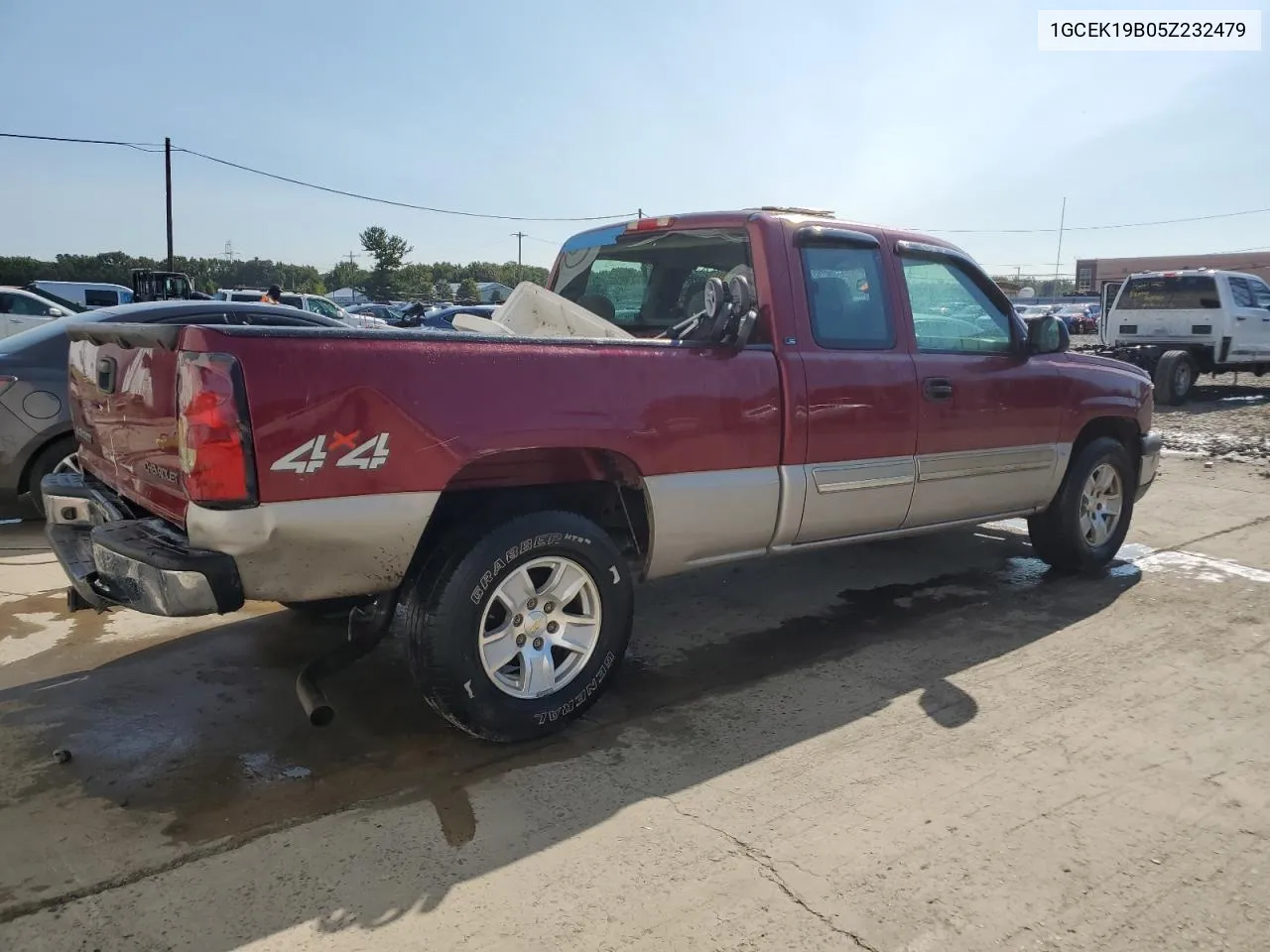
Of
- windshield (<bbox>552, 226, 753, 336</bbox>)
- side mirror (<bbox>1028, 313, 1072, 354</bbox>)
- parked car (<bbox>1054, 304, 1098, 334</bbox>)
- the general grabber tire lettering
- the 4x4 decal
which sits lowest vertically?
the general grabber tire lettering

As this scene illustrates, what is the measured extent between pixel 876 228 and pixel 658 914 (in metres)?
3.39

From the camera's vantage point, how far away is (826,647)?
449cm

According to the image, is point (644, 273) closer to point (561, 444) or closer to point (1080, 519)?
point (561, 444)

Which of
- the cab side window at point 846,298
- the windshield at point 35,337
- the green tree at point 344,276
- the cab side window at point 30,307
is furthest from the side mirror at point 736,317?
the green tree at point 344,276

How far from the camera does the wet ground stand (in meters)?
2.46

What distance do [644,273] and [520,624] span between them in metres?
2.32

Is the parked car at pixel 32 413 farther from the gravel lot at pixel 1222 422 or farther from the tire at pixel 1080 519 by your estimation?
the gravel lot at pixel 1222 422

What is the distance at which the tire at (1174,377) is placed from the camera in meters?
15.1

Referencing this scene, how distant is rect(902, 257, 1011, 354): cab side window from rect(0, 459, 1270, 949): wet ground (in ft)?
4.73

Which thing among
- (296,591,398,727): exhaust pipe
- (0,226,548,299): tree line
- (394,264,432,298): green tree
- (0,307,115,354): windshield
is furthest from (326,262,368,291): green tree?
(296,591,398,727): exhaust pipe

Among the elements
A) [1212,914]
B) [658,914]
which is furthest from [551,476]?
[1212,914]

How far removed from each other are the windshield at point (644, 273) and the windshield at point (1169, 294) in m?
14.1

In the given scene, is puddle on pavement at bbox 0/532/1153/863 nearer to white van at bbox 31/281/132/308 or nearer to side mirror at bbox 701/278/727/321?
side mirror at bbox 701/278/727/321

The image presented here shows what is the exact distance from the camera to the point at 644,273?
196 inches
